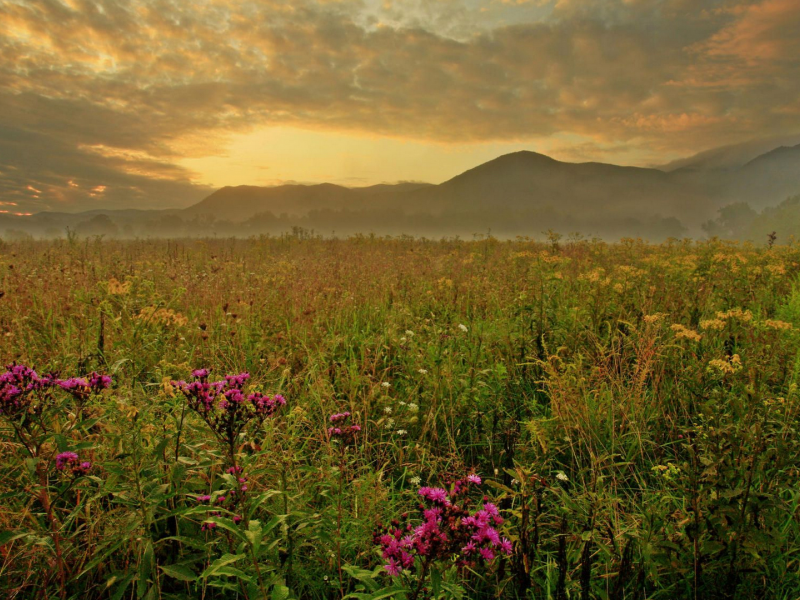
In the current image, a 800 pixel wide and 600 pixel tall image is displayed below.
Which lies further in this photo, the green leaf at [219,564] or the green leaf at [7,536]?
the green leaf at [7,536]

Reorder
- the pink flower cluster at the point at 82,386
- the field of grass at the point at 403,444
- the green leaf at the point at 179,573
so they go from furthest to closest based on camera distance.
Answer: the pink flower cluster at the point at 82,386
the field of grass at the point at 403,444
the green leaf at the point at 179,573

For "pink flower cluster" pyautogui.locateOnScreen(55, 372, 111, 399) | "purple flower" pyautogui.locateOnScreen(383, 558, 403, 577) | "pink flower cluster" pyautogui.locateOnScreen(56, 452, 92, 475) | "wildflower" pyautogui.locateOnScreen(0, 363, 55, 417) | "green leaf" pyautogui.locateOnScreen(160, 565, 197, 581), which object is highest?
"wildflower" pyautogui.locateOnScreen(0, 363, 55, 417)

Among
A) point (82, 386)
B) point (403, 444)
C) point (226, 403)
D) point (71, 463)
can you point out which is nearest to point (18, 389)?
point (82, 386)

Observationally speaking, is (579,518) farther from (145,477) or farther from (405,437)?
(145,477)

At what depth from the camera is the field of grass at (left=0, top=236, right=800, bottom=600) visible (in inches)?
67.7

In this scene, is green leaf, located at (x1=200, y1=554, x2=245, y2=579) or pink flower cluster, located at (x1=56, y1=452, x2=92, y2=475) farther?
pink flower cluster, located at (x1=56, y1=452, x2=92, y2=475)

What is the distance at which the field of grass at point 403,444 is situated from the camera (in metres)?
1.72

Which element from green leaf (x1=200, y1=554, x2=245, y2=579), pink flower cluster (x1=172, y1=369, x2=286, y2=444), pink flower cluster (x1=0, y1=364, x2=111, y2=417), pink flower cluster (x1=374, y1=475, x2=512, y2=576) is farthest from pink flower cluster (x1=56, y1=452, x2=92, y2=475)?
pink flower cluster (x1=374, y1=475, x2=512, y2=576)

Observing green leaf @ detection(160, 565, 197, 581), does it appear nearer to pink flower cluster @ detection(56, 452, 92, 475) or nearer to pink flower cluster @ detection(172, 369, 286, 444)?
pink flower cluster @ detection(172, 369, 286, 444)

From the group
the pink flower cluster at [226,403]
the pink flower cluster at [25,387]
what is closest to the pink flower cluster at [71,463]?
the pink flower cluster at [25,387]

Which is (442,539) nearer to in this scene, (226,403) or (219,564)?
(219,564)

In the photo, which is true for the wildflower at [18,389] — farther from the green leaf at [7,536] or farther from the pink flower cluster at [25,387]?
the green leaf at [7,536]

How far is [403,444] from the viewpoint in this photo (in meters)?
3.29

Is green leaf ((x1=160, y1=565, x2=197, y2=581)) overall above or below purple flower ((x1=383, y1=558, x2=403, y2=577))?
below
